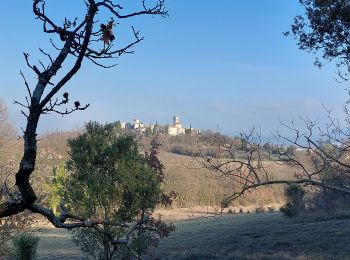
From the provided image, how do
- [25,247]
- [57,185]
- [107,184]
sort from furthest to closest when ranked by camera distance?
1. [57,185]
2. [107,184]
3. [25,247]

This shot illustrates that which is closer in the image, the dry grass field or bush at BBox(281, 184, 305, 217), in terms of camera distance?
the dry grass field

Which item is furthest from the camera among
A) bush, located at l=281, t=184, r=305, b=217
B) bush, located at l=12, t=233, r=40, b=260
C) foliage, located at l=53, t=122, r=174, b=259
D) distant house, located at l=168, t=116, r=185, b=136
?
distant house, located at l=168, t=116, r=185, b=136

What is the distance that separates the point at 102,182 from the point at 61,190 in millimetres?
1526

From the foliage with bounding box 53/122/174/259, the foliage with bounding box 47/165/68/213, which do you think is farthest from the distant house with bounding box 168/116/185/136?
the foliage with bounding box 53/122/174/259

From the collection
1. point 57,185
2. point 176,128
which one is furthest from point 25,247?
point 176,128

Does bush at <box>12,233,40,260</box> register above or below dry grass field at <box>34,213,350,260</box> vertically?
above

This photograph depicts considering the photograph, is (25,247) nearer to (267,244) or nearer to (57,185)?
(57,185)

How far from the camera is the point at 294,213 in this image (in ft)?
95.6

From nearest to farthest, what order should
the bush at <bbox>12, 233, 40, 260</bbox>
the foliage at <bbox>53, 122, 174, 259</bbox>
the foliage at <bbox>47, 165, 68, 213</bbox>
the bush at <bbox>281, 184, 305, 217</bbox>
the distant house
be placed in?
the bush at <bbox>12, 233, 40, 260</bbox>, the foliage at <bbox>53, 122, 174, 259</bbox>, the foliage at <bbox>47, 165, 68, 213</bbox>, the bush at <bbox>281, 184, 305, 217</bbox>, the distant house

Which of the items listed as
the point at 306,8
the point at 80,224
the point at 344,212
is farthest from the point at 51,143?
the point at 80,224

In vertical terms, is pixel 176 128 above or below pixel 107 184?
above

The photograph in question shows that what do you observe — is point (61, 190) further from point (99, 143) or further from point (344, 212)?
point (344, 212)

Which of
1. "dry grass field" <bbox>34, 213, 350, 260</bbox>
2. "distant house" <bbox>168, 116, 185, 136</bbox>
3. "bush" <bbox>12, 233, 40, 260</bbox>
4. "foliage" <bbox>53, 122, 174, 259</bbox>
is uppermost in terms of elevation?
"distant house" <bbox>168, 116, 185, 136</bbox>

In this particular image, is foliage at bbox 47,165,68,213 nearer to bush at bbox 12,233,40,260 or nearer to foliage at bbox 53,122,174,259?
foliage at bbox 53,122,174,259
